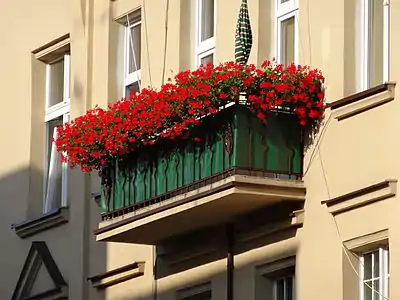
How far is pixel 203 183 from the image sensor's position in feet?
65.0

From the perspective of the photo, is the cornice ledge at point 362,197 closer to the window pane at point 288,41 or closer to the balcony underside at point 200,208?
the balcony underside at point 200,208

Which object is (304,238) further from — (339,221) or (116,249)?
(116,249)

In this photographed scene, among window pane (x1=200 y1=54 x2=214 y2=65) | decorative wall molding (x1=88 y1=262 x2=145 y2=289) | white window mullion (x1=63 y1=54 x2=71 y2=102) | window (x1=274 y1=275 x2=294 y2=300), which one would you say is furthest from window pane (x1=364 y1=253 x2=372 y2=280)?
white window mullion (x1=63 y1=54 x2=71 y2=102)

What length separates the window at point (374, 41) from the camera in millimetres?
18938

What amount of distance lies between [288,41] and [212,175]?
6.33ft

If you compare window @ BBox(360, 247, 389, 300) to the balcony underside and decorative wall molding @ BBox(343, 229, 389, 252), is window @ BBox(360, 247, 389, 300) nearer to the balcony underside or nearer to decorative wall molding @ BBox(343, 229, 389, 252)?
decorative wall molding @ BBox(343, 229, 389, 252)

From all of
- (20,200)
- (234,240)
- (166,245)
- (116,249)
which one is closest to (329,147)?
(234,240)

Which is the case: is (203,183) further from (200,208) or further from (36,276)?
(36,276)

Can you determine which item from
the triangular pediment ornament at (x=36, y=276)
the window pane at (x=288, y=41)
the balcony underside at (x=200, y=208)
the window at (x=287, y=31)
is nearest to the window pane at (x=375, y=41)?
the window at (x=287, y=31)

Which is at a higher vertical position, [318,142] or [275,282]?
[318,142]

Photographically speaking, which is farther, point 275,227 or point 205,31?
point 205,31

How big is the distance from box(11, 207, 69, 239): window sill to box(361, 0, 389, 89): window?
6.89 meters

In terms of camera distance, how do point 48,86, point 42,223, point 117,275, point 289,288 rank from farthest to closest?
point 48,86 < point 42,223 < point 117,275 < point 289,288

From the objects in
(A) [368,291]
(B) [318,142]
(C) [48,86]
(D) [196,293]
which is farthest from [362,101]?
(C) [48,86]
